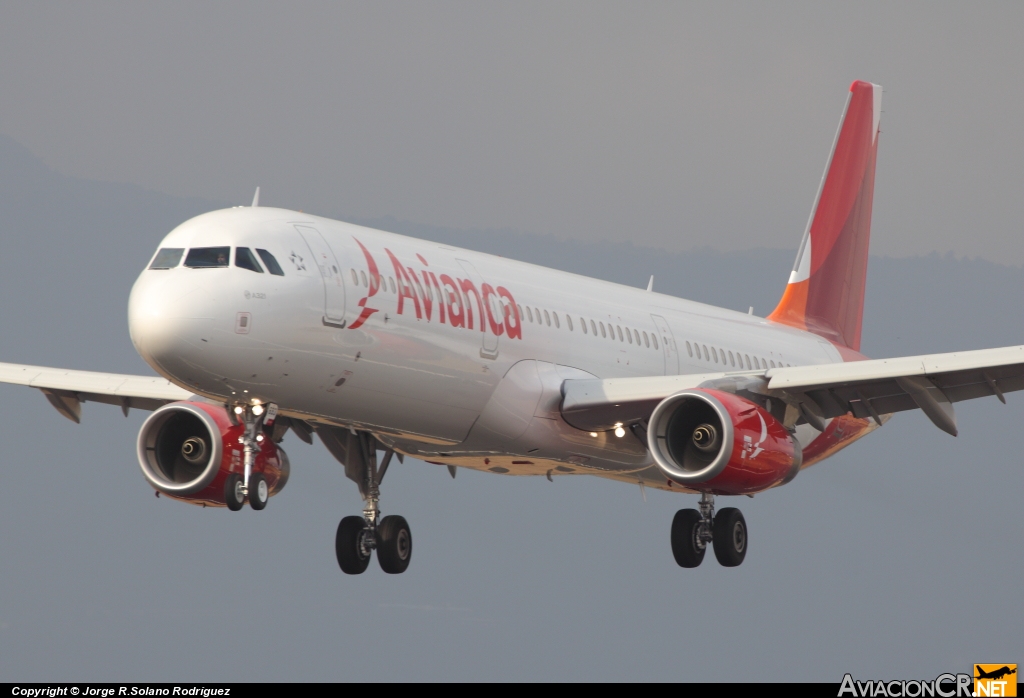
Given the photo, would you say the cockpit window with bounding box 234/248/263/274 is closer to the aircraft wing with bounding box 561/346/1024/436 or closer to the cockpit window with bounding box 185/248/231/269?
the cockpit window with bounding box 185/248/231/269

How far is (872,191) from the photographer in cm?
3991

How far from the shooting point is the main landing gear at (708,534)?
96.4ft

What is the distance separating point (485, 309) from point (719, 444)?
4385mm

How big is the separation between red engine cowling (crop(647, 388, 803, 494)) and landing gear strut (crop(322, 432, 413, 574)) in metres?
5.36

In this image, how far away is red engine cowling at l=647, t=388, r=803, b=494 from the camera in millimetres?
23922

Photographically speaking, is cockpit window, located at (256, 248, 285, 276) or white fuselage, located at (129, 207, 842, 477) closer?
white fuselage, located at (129, 207, 842, 477)

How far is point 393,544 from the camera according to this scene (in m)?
28.3

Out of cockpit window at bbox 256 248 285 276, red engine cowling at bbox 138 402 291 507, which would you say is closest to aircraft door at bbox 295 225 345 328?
cockpit window at bbox 256 248 285 276

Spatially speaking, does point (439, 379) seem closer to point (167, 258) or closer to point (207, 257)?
point (207, 257)

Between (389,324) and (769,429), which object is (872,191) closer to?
(769,429)

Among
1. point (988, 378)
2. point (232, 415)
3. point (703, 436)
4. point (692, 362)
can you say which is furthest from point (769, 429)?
point (232, 415)

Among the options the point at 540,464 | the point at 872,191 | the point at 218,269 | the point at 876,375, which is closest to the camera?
the point at 218,269

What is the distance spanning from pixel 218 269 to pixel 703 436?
8.75 metres

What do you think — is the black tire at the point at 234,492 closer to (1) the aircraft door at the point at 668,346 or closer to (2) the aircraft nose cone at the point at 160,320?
(2) the aircraft nose cone at the point at 160,320
